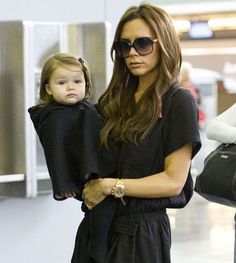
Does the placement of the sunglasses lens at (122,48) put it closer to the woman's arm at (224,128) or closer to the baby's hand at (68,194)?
the baby's hand at (68,194)

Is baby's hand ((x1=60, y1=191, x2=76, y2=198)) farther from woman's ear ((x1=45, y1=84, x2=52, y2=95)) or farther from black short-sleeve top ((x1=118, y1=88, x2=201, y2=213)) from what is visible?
woman's ear ((x1=45, y1=84, x2=52, y2=95))

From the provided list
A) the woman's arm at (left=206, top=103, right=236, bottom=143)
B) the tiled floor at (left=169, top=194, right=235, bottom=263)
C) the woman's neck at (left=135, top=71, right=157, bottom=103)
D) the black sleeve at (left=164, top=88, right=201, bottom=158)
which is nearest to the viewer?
the black sleeve at (left=164, top=88, right=201, bottom=158)

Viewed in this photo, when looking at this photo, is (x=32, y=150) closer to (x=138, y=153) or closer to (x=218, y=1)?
(x=138, y=153)

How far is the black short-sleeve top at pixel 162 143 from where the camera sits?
212 cm

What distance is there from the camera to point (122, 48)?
218 centimetres

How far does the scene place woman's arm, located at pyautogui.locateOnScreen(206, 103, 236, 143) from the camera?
8.39 ft

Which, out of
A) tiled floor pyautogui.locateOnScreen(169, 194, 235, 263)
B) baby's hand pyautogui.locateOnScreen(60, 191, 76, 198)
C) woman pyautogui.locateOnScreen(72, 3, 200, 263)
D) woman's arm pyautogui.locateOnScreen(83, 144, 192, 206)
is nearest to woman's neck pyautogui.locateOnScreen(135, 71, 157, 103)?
woman pyautogui.locateOnScreen(72, 3, 200, 263)

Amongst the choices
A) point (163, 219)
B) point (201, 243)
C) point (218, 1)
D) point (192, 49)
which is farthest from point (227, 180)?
point (192, 49)

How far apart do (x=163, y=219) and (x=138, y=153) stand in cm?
25

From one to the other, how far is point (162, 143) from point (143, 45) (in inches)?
12.9

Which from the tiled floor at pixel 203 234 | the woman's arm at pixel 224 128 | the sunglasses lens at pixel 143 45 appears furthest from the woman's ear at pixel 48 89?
the tiled floor at pixel 203 234

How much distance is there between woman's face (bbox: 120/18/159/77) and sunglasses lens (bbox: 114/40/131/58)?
1 centimetres

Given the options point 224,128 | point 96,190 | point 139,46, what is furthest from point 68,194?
point 224,128

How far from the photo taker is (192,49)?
1778cm
